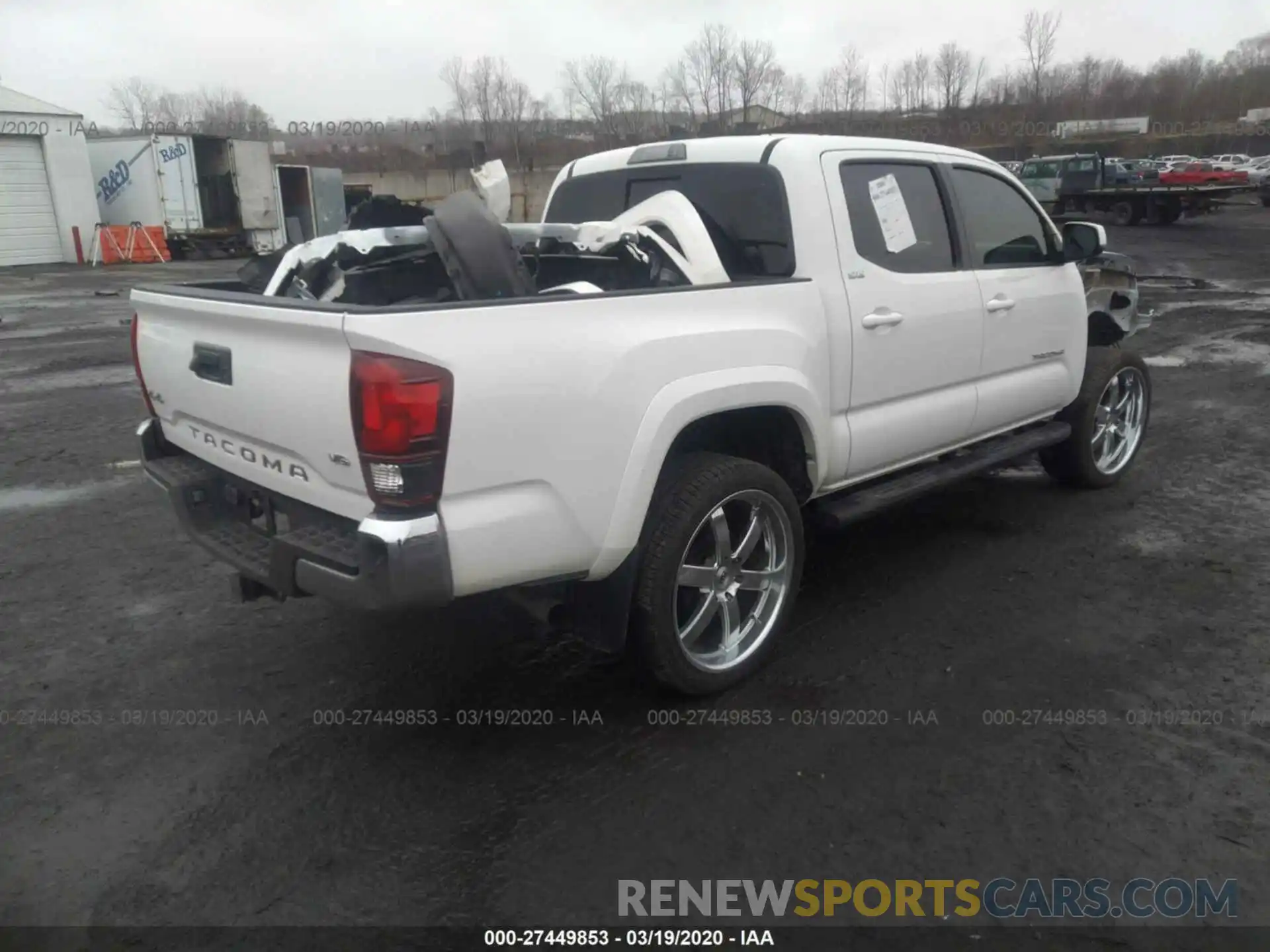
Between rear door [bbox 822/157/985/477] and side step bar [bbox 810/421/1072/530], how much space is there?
110mm

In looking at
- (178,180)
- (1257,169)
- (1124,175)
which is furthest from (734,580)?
(1257,169)

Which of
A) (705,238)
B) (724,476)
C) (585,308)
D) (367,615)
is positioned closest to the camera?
(585,308)

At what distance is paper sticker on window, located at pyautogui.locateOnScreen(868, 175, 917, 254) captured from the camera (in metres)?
4.04

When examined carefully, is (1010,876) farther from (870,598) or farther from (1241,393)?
(1241,393)

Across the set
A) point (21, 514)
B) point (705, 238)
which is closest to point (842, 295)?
point (705, 238)

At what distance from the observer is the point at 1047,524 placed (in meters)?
5.14

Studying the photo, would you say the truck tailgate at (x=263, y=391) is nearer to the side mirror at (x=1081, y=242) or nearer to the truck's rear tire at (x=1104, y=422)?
the side mirror at (x=1081, y=242)

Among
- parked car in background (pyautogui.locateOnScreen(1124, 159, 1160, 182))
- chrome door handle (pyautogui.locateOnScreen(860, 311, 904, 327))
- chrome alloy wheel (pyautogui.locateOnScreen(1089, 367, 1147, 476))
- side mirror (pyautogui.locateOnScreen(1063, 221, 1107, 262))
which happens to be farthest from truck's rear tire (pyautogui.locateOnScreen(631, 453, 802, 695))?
parked car in background (pyautogui.locateOnScreen(1124, 159, 1160, 182))

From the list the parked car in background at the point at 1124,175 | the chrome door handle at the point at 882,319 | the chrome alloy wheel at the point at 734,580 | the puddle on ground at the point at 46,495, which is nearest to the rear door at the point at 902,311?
the chrome door handle at the point at 882,319

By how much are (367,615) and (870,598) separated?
2.24 m

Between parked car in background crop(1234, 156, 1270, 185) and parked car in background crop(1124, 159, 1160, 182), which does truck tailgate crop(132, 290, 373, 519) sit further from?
parked car in background crop(1234, 156, 1270, 185)

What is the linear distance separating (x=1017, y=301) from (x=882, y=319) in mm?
1202

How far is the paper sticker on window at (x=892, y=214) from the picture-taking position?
4035 mm

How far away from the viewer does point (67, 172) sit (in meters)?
24.9
